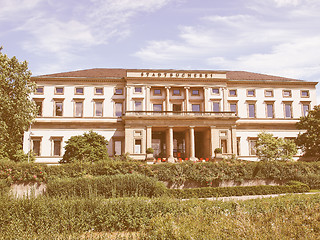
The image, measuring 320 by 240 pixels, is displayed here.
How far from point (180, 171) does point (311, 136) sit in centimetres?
2630

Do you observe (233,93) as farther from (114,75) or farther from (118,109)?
(114,75)

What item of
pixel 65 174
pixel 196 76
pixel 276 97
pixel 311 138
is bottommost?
pixel 65 174

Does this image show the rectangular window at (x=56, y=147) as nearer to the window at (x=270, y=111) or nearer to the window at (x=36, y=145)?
the window at (x=36, y=145)

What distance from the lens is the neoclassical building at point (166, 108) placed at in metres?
42.4

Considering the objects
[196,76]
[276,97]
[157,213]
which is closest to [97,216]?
[157,213]

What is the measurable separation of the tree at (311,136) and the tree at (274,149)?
10.9 ft

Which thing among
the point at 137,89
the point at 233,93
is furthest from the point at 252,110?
the point at 137,89

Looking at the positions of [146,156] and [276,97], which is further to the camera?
[276,97]

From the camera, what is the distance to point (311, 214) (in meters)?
10.2

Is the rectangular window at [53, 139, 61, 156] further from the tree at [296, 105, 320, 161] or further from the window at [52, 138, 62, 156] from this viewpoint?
the tree at [296, 105, 320, 161]

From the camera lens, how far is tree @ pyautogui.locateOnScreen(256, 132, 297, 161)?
121 ft

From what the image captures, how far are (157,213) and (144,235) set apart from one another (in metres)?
2.19

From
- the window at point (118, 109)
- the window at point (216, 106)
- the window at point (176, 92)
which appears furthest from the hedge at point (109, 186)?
the window at point (216, 106)

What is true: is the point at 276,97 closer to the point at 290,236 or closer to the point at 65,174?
the point at 65,174
